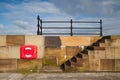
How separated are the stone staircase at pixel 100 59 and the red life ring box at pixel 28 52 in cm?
148

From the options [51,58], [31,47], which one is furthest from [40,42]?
[51,58]

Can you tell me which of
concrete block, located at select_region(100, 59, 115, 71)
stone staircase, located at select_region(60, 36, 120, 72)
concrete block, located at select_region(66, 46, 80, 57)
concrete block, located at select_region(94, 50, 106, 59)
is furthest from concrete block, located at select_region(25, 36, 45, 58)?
concrete block, located at select_region(100, 59, 115, 71)

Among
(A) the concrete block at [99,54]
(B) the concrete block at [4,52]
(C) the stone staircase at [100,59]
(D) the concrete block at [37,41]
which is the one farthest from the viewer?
(D) the concrete block at [37,41]

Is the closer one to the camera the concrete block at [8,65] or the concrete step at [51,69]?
the concrete step at [51,69]

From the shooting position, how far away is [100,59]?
945cm

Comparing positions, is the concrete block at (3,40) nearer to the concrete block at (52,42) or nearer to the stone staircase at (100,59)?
the concrete block at (52,42)

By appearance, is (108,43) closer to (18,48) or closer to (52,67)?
(52,67)

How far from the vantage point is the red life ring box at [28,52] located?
9554 millimetres

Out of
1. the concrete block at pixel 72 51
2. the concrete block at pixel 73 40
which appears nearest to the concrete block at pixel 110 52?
the concrete block at pixel 73 40

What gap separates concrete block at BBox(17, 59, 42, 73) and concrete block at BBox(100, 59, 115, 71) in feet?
8.91

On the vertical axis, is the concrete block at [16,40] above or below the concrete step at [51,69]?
above

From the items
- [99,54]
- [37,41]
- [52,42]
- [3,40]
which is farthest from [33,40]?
[99,54]

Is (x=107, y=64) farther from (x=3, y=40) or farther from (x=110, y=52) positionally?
(x=3, y=40)

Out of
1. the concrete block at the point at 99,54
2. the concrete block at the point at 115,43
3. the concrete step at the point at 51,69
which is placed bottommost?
the concrete step at the point at 51,69
